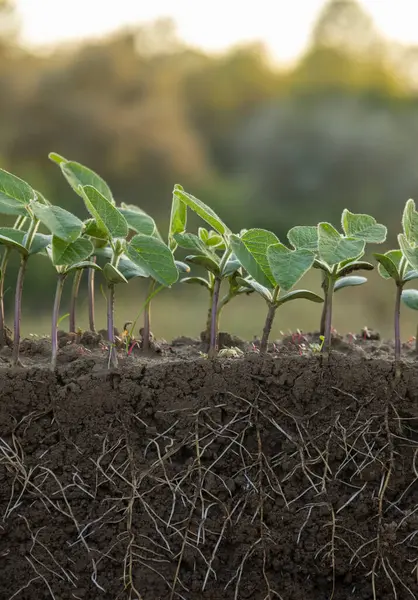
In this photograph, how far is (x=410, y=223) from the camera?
3.73ft

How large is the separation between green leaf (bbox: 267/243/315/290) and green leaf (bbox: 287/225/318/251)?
42 mm

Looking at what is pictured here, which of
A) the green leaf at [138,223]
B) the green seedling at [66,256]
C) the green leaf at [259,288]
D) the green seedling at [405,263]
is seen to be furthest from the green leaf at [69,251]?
the green seedling at [405,263]

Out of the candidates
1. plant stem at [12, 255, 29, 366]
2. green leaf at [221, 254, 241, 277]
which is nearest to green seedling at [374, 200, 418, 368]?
green leaf at [221, 254, 241, 277]

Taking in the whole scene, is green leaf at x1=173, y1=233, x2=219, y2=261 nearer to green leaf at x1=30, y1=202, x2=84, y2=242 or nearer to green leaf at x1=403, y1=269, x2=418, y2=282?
green leaf at x1=30, y1=202, x2=84, y2=242

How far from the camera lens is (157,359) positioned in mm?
1241

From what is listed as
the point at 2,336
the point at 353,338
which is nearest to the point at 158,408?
the point at 2,336

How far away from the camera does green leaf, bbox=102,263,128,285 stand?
1.08 m

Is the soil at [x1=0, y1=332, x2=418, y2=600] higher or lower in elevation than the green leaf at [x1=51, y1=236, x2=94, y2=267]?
lower

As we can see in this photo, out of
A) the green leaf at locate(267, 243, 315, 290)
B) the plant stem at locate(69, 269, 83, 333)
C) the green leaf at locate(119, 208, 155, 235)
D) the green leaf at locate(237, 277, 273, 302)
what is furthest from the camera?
the plant stem at locate(69, 269, 83, 333)

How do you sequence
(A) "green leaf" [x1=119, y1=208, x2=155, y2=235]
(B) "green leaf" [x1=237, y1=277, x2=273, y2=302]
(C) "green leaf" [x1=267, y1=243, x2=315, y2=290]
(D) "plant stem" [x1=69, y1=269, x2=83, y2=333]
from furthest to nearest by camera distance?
(D) "plant stem" [x1=69, y1=269, x2=83, y2=333] → (A) "green leaf" [x1=119, y1=208, x2=155, y2=235] → (B) "green leaf" [x1=237, y1=277, x2=273, y2=302] → (C) "green leaf" [x1=267, y1=243, x2=315, y2=290]

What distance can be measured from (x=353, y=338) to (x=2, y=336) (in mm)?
697

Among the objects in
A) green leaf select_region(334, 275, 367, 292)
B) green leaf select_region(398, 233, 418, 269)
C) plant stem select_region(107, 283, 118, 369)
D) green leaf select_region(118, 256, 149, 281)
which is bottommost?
plant stem select_region(107, 283, 118, 369)

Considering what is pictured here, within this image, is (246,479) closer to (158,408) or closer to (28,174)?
(158,408)

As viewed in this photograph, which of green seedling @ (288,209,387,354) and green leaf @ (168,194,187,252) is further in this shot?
green leaf @ (168,194,187,252)
